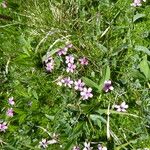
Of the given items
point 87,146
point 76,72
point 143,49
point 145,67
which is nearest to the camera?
point 87,146

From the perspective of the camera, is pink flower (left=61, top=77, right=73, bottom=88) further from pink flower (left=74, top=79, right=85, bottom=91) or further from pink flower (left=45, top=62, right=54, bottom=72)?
pink flower (left=45, top=62, right=54, bottom=72)

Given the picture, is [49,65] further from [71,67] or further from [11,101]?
[11,101]

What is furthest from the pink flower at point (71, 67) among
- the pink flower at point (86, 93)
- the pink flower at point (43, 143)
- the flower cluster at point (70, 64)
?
the pink flower at point (43, 143)

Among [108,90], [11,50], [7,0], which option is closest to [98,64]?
[108,90]

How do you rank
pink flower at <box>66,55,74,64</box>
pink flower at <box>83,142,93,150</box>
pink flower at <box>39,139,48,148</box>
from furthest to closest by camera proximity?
1. pink flower at <box>66,55,74,64</box>
2. pink flower at <box>39,139,48,148</box>
3. pink flower at <box>83,142,93,150</box>

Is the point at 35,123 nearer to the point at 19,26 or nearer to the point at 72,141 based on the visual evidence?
the point at 72,141

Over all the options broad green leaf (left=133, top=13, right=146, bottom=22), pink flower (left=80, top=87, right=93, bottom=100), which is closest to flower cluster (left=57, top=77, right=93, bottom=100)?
pink flower (left=80, top=87, right=93, bottom=100)

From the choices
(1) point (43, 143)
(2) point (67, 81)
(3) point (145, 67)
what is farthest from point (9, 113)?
(3) point (145, 67)

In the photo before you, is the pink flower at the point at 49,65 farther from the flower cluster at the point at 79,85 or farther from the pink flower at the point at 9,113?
the pink flower at the point at 9,113
